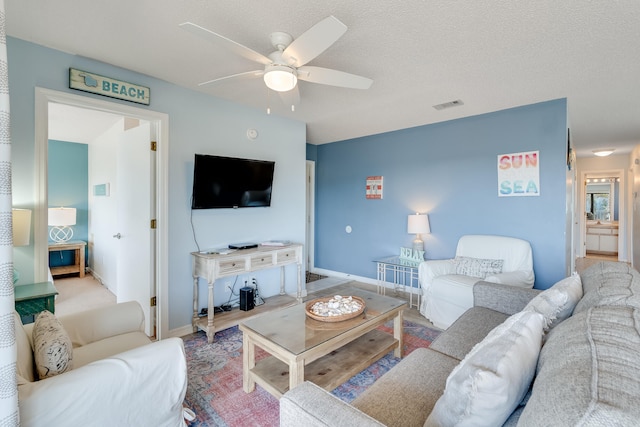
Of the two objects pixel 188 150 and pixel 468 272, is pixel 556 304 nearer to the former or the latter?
pixel 468 272

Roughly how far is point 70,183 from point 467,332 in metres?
6.48

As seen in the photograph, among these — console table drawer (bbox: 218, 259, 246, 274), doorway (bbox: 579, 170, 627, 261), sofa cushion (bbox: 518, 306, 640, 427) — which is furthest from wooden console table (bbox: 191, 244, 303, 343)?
doorway (bbox: 579, 170, 627, 261)

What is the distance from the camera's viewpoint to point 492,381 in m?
0.82

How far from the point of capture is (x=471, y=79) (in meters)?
2.67

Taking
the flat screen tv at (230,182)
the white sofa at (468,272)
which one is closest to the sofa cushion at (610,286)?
the white sofa at (468,272)

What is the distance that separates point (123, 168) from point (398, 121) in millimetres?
3372

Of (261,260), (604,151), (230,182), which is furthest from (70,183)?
(604,151)

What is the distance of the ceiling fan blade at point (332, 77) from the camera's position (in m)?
2.02

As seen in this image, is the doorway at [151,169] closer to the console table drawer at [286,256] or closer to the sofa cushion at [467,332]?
the console table drawer at [286,256]

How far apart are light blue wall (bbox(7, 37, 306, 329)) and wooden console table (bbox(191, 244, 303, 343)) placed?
0.36ft

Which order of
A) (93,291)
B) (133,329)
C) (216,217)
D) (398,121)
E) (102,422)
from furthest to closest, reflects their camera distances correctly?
(93,291) < (398,121) < (216,217) < (133,329) < (102,422)

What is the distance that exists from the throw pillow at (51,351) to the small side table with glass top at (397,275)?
3.36m

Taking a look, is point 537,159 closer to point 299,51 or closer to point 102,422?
point 299,51

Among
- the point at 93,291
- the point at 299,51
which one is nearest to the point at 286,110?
the point at 299,51
